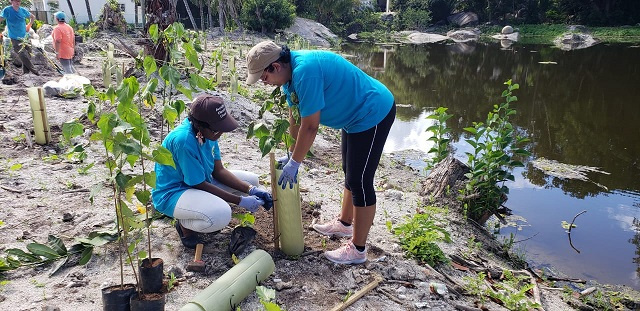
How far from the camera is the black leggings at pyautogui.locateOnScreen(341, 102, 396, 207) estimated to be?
3127 mm

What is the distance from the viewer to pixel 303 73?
110 inches

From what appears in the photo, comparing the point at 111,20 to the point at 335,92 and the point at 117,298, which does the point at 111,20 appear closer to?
the point at 335,92

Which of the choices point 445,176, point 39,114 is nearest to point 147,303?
point 445,176

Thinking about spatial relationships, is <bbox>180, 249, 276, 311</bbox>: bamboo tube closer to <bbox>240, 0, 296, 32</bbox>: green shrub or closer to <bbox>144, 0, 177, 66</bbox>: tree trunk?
<bbox>144, 0, 177, 66</bbox>: tree trunk

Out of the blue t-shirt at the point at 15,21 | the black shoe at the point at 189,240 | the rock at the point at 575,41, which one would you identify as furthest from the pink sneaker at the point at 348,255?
the rock at the point at 575,41

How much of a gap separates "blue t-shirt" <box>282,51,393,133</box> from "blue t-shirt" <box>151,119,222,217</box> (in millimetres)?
679

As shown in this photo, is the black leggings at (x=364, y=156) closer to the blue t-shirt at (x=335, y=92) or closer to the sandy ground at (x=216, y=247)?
the blue t-shirt at (x=335, y=92)

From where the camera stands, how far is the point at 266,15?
23.6 meters

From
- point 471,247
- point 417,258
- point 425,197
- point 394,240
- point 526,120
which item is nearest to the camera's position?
point 417,258

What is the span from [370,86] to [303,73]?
1.76ft

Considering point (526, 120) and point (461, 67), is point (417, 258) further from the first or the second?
point (461, 67)

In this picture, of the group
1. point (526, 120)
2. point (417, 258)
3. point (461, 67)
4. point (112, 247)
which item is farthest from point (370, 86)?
point (461, 67)

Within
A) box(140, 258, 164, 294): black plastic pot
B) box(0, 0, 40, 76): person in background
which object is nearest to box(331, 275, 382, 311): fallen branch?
box(140, 258, 164, 294): black plastic pot

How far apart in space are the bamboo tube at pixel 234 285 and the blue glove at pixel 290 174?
0.46 meters
